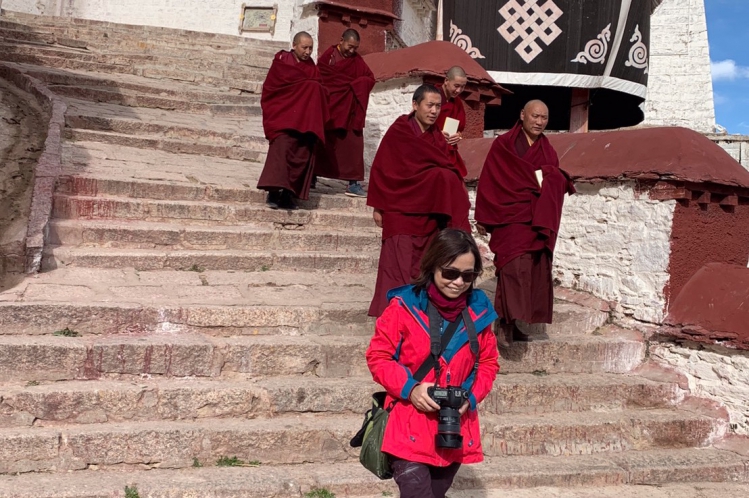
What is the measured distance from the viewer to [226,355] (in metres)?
4.19

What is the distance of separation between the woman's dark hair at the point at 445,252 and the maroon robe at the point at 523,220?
→ 220cm

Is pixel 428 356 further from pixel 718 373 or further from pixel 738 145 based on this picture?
pixel 738 145

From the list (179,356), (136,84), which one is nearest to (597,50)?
(136,84)

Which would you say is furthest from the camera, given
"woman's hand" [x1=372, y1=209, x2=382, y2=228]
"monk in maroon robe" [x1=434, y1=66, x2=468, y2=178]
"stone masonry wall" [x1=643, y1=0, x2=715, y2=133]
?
"stone masonry wall" [x1=643, y1=0, x2=715, y2=133]

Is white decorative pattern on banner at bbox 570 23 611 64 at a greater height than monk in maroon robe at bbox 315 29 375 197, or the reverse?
white decorative pattern on banner at bbox 570 23 611 64

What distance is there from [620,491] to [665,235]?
77.1 inches

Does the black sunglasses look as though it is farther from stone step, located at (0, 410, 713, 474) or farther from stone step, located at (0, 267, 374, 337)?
stone step, located at (0, 267, 374, 337)

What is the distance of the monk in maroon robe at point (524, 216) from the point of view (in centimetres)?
484

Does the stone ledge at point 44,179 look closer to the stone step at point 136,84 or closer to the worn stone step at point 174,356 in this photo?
the worn stone step at point 174,356

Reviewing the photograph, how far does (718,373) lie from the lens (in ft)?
16.0

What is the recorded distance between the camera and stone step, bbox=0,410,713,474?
A: 11.4ft

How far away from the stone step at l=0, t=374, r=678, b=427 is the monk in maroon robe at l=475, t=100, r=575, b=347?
1.50ft

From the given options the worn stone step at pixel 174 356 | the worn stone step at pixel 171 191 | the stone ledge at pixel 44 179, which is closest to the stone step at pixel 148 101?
the stone ledge at pixel 44 179

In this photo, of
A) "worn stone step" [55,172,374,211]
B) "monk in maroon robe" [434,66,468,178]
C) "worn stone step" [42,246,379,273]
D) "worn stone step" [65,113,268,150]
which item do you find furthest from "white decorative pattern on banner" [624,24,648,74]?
"worn stone step" [42,246,379,273]
